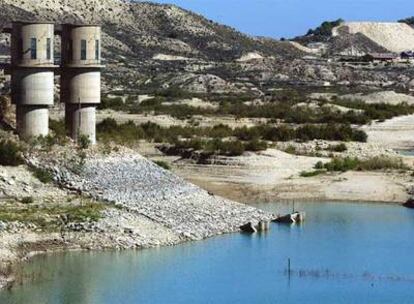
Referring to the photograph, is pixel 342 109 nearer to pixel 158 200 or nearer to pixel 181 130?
pixel 181 130

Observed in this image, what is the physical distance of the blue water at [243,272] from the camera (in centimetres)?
3084

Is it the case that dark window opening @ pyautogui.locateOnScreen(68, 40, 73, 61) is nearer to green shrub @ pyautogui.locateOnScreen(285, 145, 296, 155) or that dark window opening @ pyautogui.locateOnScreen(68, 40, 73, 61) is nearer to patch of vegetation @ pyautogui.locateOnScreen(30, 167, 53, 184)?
patch of vegetation @ pyautogui.locateOnScreen(30, 167, 53, 184)

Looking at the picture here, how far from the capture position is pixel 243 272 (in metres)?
34.1

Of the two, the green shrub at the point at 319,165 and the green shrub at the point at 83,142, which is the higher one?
the green shrub at the point at 83,142

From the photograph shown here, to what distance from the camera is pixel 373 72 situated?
140 metres

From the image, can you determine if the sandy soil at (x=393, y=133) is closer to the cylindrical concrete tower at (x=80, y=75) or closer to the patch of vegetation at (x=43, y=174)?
the cylindrical concrete tower at (x=80, y=75)

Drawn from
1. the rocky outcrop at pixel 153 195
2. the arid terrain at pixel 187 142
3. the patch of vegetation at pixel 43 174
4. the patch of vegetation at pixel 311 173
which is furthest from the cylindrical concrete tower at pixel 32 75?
the patch of vegetation at pixel 311 173

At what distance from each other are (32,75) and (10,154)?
9.64ft

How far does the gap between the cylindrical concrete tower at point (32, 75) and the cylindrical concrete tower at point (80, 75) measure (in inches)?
34.4

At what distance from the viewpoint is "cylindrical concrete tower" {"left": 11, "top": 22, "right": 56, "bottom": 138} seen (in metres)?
39.6

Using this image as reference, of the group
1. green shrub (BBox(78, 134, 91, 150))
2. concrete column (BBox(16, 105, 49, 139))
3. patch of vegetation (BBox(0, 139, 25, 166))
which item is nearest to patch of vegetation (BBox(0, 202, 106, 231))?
patch of vegetation (BBox(0, 139, 25, 166))

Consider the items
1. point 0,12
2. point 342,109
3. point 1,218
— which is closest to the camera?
point 1,218

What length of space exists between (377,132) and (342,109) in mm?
12528

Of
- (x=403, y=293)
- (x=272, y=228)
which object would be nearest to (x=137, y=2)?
(x=272, y=228)
